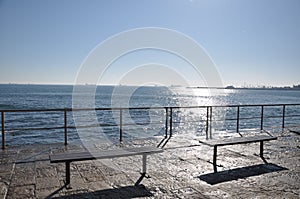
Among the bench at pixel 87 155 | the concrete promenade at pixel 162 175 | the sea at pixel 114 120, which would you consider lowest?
the sea at pixel 114 120

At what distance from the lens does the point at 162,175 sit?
14.4 feet

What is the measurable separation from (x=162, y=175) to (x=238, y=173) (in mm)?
1275

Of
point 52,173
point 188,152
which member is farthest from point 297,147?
point 52,173

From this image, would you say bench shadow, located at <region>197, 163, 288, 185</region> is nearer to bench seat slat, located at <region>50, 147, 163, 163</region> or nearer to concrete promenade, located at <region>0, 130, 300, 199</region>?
concrete promenade, located at <region>0, 130, 300, 199</region>

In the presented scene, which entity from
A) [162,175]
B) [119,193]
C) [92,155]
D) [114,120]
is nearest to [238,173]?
[162,175]

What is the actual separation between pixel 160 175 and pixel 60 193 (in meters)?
1.58

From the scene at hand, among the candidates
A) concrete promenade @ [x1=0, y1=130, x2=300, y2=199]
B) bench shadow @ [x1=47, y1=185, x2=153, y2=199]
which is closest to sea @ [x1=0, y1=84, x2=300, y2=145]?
concrete promenade @ [x1=0, y1=130, x2=300, y2=199]

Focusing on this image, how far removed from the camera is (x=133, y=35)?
9.12m

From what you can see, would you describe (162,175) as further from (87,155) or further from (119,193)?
(87,155)

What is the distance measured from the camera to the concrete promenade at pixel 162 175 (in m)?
3.62

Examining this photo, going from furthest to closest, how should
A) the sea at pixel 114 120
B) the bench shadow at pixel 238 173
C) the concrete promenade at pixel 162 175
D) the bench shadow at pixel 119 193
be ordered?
the sea at pixel 114 120
the bench shadow at pixel 238 173
the concrete promenade at pixel 162 175
the bench shadow at pixel 119 193

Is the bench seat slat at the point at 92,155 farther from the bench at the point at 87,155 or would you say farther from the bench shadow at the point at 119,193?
the bench shadow at the point at 119,193

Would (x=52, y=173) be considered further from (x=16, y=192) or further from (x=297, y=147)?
(x=297, y=147)

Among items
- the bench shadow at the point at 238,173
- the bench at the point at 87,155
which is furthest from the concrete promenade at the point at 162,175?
the bench at the point at 87,155
